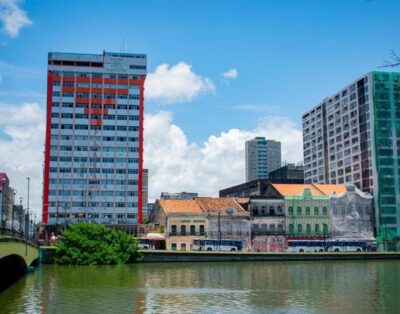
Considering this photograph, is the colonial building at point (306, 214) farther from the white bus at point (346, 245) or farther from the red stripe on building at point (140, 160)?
the red stripe on building at point (140, 160)

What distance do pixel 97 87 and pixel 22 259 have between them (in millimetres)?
78958

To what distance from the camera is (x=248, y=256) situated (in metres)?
103

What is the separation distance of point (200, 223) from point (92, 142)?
35.7 meters

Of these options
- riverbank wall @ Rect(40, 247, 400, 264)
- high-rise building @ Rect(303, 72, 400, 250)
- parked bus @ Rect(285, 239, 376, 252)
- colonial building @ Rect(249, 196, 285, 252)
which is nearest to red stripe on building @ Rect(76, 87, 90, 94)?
colonial building @ Rect(249, 196, 285, 252)

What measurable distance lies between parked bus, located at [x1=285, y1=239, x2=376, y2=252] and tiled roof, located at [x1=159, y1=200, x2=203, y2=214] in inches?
813

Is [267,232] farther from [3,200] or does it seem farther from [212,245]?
[3,200]

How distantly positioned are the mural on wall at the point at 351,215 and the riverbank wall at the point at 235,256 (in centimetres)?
1281

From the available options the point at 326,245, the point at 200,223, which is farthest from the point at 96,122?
the point at 326,245

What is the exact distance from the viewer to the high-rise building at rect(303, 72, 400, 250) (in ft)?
431

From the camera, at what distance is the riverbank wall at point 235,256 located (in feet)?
324

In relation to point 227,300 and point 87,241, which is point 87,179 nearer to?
point 87,241

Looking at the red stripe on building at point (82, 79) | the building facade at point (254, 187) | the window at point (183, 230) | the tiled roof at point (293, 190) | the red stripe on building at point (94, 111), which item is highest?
the red stripe on building at point (82, 79)

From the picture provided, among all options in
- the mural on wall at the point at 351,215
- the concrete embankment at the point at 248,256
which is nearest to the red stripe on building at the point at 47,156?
the concrete embankment at the point at 248,256

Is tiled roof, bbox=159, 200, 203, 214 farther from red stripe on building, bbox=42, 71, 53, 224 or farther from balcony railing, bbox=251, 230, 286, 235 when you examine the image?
red stripe on building, bbox=42, 71, 53, 224
